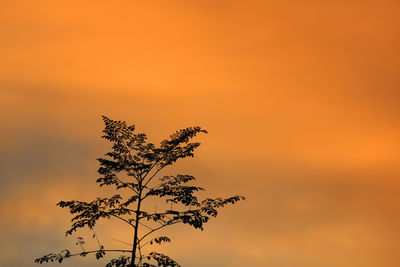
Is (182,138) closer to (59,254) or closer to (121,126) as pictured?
(121,126)

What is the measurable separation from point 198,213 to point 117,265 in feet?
10.4

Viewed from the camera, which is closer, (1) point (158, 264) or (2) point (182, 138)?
(1) point (158, 264)

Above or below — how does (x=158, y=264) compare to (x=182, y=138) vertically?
below

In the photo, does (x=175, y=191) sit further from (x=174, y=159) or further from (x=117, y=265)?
(x=117, y=265)

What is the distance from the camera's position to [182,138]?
2212cm

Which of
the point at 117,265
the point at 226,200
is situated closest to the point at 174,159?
the point at 226,200

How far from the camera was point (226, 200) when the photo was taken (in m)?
21.2

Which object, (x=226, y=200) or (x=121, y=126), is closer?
(x=226, y=200)

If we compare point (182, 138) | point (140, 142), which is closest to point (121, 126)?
point (140, 142)

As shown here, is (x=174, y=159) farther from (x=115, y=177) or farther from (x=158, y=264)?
(x=158, y=264)

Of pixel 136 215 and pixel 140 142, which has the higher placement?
pixel 140 142

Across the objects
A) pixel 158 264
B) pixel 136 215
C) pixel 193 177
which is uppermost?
pixel 193 177

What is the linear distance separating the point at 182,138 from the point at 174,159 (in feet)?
2.69

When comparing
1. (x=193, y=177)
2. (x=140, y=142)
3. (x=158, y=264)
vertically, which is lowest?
(x=158, y=264)
